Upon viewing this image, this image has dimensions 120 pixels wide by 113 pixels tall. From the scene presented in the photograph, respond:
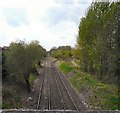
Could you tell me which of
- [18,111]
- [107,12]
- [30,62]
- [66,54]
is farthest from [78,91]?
[66,54]

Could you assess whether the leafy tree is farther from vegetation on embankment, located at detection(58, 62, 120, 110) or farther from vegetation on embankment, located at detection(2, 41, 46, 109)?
vegetation on embankment, located at detection(58, 62, 120, 110)

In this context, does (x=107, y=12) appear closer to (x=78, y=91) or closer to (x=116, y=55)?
(x=116, y=55)

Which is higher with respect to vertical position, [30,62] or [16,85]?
[30,62]

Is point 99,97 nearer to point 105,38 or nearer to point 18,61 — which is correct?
point 18,61

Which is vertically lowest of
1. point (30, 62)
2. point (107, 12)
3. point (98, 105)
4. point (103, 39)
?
point (98, 105)

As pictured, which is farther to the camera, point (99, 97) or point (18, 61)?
point (18, 61)

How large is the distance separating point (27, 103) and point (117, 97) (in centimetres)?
747

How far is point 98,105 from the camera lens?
24.3m

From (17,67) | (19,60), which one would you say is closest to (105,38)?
(19,60)

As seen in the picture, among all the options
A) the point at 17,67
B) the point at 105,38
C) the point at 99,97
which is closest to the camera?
the point at 99,97

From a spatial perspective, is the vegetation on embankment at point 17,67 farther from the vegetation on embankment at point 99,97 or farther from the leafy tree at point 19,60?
the vegetation on embankment at point 99,97

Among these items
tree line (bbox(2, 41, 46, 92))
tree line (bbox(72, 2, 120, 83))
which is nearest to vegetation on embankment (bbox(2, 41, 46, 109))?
tree line (bbox(2, 41, 46, 92))

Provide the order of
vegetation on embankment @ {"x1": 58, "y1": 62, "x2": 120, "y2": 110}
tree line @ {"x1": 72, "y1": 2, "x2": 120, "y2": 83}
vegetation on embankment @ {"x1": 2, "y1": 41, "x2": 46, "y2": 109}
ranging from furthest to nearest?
tree line @ {"x1": 72, "y1": 2, "x2": 120, "y2": 83} → vegetation on embankment @ {"x1": 2, "y1": 41, "x2": 46, "y2": 109} → vegetation on embankment @ {"x1": 58, "y1": 62, "x2": 120, "y2": 110}

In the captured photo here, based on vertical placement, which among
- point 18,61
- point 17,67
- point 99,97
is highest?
point 18,61
